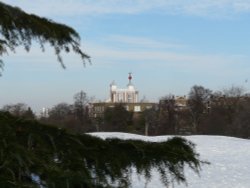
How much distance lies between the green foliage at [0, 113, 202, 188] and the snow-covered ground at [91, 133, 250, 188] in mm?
4037

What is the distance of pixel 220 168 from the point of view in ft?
43.7

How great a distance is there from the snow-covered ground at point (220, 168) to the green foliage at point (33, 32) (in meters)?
4.04

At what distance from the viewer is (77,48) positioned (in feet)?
11.9

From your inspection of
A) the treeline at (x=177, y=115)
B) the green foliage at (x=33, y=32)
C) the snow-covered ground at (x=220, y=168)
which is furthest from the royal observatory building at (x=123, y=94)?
the green foliage at (x=33, y=32)

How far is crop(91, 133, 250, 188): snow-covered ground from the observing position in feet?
36.3

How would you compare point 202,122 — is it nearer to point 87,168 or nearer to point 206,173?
point 206,173

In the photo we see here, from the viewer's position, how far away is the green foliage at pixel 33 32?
3471mm

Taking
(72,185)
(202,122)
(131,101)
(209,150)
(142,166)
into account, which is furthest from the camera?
(131,101)

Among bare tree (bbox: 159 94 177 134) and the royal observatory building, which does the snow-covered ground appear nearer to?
bare tree (bbox: 159 94 177 134)

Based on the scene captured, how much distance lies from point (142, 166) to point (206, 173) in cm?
931

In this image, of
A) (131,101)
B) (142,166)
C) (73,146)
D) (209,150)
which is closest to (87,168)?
(73,146)

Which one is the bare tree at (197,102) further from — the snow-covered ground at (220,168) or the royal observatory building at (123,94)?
the snow-covered ground at (220,168)

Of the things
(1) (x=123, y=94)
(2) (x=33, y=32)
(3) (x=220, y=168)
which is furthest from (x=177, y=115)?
(2) (x=33, y=32)

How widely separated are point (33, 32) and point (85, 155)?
0.86 metres
